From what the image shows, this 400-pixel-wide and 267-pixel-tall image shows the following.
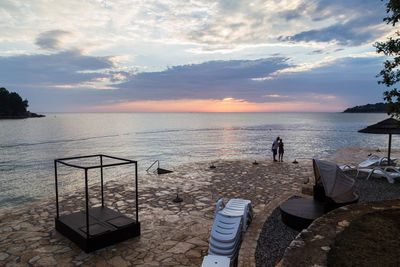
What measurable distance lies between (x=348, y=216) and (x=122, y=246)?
17.2ft

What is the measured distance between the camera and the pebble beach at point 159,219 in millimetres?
5617

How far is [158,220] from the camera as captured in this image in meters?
7.75

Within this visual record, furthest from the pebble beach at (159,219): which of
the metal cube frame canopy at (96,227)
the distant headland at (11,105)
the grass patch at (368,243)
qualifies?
the distant headland at (11,105)

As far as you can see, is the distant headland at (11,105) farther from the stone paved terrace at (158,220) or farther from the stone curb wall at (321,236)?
the stone curb wall at (321,236)

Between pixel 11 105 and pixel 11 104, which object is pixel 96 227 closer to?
pixel 11 104

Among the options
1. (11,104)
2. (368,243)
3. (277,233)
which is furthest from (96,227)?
(11,104)

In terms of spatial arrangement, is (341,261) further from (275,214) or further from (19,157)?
(19,157)

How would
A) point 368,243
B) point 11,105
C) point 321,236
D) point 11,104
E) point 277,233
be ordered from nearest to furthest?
point 368,243, point 321,236, point 277,233, point 11,104, point 11,105

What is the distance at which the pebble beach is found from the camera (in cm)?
562

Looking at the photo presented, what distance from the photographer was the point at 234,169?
A: 15391 mm

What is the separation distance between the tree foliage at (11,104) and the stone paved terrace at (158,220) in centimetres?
14588

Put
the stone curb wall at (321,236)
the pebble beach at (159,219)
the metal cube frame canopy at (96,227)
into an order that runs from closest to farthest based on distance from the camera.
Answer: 1. the stone curb wall at (321,236)
2. the pebble beach at (159,219)
3. the metal cube frame canopy at (96,227)

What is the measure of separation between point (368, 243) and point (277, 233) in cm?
207

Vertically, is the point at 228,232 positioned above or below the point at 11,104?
below
